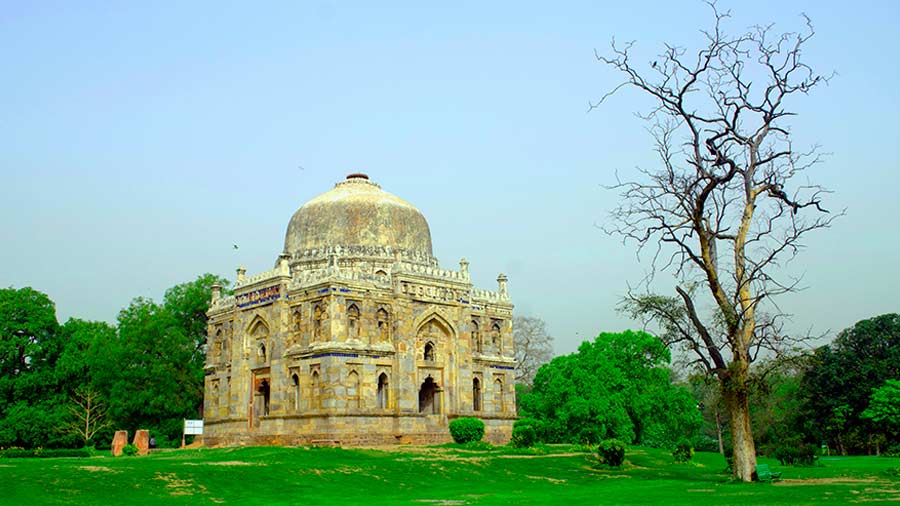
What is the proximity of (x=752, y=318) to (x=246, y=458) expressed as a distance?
16.2 m

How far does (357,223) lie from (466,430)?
10.5 m

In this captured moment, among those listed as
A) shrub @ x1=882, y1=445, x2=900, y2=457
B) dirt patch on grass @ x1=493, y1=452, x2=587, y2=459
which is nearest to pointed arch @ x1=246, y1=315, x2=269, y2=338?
dirt patch on grass @ x1=493, y1=452, x2=587, y2=459

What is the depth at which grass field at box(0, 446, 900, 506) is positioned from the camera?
18.7 m

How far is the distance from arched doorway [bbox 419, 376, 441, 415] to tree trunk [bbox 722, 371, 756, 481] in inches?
579

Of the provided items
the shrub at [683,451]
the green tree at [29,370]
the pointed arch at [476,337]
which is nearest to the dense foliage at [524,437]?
the pointed arch at [476,337]

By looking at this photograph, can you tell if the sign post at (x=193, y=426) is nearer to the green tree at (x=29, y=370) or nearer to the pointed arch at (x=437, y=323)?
the pointed arch at (x=437, y=323)

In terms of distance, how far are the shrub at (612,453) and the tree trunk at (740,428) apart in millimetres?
5846

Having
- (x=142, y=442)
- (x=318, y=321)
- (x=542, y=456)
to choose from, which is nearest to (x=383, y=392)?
(x=318, y=321)

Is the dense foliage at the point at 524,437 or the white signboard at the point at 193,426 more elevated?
the white signboard at the point at 193,426

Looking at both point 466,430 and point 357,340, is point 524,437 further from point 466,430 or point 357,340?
point 357,340

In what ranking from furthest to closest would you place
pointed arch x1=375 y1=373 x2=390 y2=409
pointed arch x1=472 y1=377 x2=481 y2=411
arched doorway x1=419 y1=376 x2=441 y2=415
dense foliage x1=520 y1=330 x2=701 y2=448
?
dense foliage x1=520 y1=330 x2=701 y2=448 < pointed arch x1=472 y1=377 x2=481 y2=411 < arched doorway x1=419 y1=376 x2=441 y2=415 < pointed arch x1=375 y1=373 x2=390 y2=409

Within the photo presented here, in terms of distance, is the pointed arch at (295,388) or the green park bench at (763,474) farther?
the pointed arch at (295,388)

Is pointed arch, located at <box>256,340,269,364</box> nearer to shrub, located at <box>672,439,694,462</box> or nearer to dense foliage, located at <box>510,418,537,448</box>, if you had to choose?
dense foliage, located at <box>510,418,537,448</box>

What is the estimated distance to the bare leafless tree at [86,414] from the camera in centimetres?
4447
